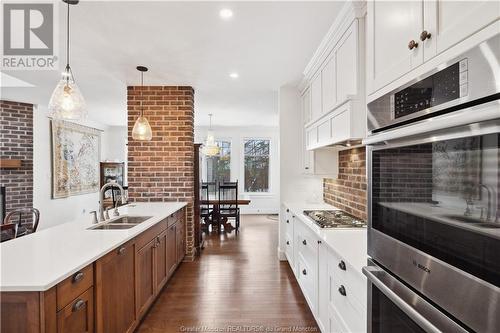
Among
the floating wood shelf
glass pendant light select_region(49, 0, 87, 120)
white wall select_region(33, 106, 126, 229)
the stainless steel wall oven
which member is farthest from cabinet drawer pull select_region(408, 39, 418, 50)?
the floating wood shelf

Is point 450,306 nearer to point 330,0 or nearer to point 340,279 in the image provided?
point 340,279

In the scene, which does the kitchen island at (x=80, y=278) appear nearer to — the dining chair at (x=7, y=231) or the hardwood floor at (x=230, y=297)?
the hardwood floor at (x=230, y=297)

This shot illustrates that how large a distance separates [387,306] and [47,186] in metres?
6.17

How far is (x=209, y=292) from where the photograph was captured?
2.87m

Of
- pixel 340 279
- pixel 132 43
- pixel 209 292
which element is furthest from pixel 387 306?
pixel 132 43

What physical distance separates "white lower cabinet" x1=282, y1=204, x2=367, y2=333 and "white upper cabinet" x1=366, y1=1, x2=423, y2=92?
0.93m

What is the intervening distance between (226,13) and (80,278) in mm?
2048

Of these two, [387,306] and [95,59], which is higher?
[95,59]

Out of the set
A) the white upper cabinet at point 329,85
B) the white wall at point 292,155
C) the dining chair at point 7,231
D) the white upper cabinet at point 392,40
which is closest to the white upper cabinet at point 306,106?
the white wall at point 292,155

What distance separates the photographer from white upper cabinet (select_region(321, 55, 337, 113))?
7.41ft

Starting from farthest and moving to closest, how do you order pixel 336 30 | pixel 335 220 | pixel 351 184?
1. pixel 351 184
2. pixel 335 220
3. pixel 336 30

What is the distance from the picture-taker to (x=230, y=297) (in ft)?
9.05

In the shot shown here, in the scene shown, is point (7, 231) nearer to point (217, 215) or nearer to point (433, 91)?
point (433, 91)

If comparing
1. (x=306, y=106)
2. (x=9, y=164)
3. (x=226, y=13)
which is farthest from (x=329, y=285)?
(x=9, y=164)
